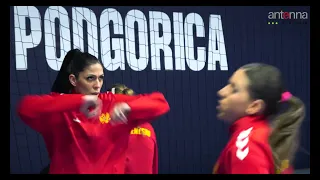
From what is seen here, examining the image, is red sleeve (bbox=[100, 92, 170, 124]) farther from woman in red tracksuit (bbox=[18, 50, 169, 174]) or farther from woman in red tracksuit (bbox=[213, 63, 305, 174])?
woman in red tracksuit (bbox=[213, 63, 305, 174])

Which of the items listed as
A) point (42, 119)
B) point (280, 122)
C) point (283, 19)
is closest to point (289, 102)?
point (280, 122)

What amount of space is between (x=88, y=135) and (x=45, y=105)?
339mm

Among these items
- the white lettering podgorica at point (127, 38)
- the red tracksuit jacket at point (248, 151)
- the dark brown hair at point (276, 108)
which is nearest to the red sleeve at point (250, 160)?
the red tracksuit jacket at point (248, 151)

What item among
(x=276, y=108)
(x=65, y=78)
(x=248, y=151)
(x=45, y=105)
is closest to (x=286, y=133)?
(x=276, y=108)

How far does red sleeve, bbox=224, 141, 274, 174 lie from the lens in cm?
223

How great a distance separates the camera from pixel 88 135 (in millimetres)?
2973

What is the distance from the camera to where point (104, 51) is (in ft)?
19.6

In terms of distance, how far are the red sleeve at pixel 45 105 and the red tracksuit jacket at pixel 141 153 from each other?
98cm

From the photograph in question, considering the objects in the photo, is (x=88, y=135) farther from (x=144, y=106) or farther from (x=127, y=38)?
(x=127, y=38)

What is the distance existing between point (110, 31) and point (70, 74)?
2883 millimetres

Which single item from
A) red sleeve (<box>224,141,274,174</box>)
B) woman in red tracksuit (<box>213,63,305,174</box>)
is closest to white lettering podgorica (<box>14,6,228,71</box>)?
woman in red tracksuit (<box>213,63,305,174</box>)

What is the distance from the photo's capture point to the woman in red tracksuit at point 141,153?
12.0 feet

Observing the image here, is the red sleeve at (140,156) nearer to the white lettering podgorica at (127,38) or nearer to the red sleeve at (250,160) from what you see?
the red sleeve at (250,160)

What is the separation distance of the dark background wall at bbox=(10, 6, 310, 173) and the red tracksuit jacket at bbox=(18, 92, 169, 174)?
287 cm
